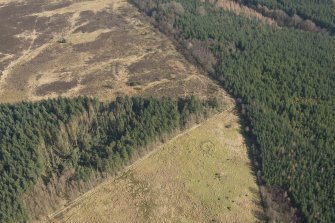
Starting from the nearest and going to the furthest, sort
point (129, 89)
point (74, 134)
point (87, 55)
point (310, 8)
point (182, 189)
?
point (182, 189) < point (74, 134) < point (129, 89) < point (87, 55) < point (310, 8)

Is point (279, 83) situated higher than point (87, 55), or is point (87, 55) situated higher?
point (279, 83)

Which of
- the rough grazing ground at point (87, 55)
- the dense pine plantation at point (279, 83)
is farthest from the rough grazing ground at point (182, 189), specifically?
the rough grazing ground at point (87, 55)

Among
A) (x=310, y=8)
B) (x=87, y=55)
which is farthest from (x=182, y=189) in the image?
(x=310, y=8)

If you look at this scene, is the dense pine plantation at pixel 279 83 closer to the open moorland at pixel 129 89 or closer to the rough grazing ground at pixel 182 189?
the open moorland at pixel 129 89

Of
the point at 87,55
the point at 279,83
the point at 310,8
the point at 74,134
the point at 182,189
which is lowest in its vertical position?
the point at 182,189

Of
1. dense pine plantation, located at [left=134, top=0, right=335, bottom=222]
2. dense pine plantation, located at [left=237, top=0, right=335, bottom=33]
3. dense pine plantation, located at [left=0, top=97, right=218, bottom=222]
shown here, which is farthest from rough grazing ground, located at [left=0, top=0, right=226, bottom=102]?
dense pine plantation, located at [left=237, top=0, right=335, bottom=33]

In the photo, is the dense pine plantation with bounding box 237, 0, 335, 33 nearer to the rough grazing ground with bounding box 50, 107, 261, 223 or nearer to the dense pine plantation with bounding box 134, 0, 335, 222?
the dense pine plantation with bounding box 134, 0, 335, 222

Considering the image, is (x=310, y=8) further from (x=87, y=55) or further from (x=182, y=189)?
(x=182, y=189)

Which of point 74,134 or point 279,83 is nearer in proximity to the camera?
point 74,134
